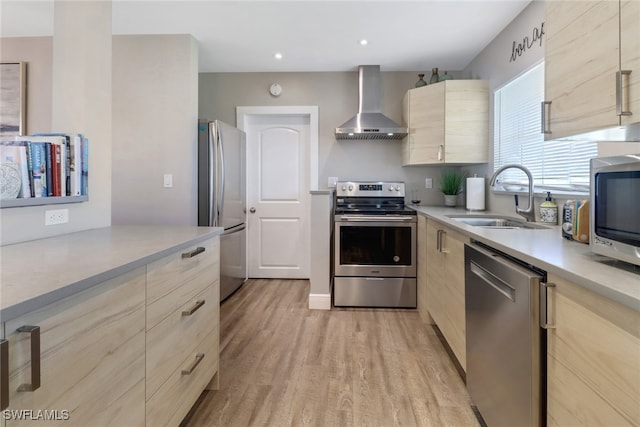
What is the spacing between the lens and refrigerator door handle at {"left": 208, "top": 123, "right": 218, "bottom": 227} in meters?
3.15

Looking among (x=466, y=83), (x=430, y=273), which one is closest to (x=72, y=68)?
(x=430, y=273)

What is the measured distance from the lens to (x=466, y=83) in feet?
10.5

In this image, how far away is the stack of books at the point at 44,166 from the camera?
1377 mm

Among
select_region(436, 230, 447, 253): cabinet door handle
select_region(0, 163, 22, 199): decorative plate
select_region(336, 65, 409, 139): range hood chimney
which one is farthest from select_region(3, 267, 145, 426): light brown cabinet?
A: select_region(336, 65, 409, 139): range hood chimney

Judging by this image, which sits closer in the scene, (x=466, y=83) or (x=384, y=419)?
(x=384, y=419)

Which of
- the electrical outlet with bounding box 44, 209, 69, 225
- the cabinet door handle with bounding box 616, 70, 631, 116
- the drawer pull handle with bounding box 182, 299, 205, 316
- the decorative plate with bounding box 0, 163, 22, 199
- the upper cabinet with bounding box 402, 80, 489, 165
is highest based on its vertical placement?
the upper cabinet with bounding box 402, 80, 489, 165

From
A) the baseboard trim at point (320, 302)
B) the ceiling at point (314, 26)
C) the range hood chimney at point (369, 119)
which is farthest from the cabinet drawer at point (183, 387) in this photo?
the range hood chimney at point (369, 119)

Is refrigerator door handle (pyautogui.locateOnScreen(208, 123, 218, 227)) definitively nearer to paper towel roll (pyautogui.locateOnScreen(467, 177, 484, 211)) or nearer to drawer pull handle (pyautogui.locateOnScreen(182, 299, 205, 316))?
drawer pull handle (pyautogui.locateOnScreen(182, 299, 205, 316))

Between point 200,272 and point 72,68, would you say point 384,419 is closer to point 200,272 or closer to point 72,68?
point 200,272

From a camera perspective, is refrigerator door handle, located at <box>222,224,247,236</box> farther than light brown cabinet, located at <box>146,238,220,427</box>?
Yes

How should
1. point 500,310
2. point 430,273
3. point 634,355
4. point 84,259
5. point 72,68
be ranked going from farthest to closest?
point 430,273, point 72,68, point 500,310, point 84,259, point 634,355

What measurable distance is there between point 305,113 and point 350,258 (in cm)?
186

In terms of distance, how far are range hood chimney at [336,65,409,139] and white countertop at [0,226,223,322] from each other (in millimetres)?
2288

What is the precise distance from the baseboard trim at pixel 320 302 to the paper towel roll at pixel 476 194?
5.12ft
